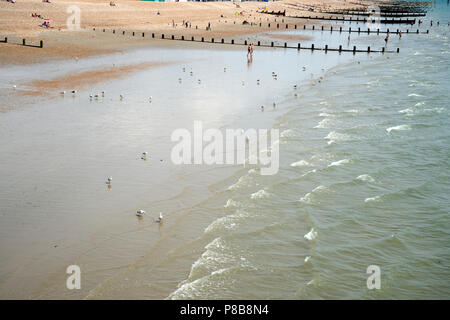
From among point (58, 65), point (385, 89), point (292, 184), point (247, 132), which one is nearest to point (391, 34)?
point (385, 89)

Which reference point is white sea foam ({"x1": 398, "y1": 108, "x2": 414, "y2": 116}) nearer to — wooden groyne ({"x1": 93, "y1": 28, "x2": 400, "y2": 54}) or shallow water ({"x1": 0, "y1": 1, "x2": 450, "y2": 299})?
shallow water ({"x1": 0, "y1": 1, "x2": 450, "y2": 299})

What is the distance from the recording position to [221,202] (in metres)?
14.1

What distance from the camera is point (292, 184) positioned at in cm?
1573

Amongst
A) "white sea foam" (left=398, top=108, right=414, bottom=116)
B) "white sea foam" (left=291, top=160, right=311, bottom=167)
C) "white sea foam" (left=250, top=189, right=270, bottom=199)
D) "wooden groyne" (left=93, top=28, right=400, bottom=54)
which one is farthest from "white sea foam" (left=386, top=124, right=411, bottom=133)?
"wooden groyne" (left=93, top=28, right=400, bottom=54)

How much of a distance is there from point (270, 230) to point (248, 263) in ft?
5.83

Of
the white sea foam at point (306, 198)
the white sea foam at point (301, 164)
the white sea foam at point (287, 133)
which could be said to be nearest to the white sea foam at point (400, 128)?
the white sea foam at point (287, 133)

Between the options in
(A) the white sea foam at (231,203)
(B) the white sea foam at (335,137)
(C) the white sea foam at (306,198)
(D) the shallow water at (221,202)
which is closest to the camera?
(D) the shallow water at (221,202)

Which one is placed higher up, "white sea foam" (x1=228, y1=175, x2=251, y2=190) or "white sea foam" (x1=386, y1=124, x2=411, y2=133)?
"white sea foam" (x1=386, y1=124, x2=411, y2=133)

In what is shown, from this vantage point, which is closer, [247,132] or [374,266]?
[374,266]

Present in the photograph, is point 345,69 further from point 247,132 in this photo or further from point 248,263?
point 248,263

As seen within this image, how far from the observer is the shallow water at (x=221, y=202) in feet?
34.5

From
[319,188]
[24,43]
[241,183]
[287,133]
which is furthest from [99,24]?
[319,188]

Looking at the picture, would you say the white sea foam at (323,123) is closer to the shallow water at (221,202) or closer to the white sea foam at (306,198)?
the shallow water at (221,202)

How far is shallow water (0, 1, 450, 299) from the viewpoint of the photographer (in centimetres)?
1051
